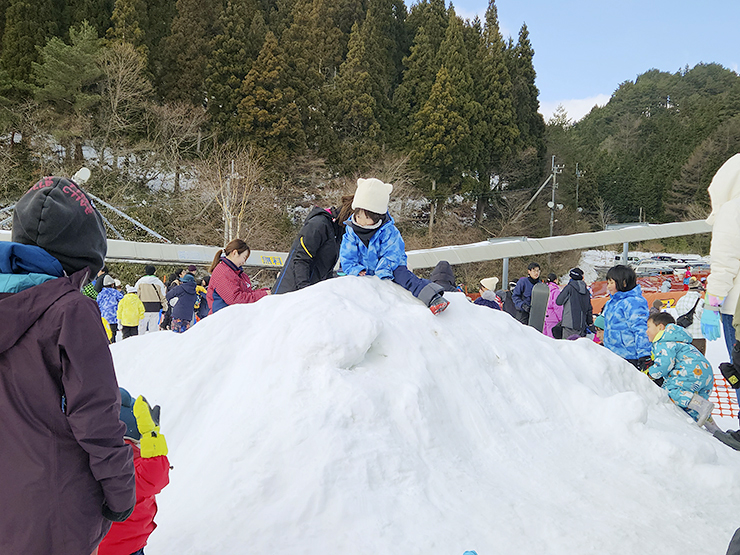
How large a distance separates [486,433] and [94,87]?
83.7 feet

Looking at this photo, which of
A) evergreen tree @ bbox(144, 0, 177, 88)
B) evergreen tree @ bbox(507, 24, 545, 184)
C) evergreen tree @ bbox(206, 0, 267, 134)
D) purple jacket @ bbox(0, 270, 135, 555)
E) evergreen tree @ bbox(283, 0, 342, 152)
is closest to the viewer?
purple jacket @ bbox(0, 270, 135, 555)

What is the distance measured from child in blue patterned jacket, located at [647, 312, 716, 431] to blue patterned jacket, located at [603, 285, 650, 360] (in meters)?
0.19

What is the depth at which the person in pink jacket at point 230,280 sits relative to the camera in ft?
15.1

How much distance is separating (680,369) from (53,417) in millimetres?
4772

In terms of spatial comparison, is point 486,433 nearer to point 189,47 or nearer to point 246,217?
point 246,217

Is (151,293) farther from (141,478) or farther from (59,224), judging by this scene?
(59,224)

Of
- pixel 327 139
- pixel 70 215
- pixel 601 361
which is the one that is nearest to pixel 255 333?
pixel 70 215

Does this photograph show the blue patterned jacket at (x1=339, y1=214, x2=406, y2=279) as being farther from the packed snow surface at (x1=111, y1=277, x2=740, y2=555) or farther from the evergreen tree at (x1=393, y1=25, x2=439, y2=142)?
the evergreen tree at (x1=393, y1=25, x2=439, y2=142)

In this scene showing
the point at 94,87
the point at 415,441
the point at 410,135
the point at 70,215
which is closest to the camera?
the point at 70,215

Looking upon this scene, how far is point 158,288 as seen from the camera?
9258mm

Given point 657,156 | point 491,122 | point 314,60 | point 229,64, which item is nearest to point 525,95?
point 491,122

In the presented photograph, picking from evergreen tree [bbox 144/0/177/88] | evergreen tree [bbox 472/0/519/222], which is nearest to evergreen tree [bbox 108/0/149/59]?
evergreen tree [bbox 144/0/177/88]

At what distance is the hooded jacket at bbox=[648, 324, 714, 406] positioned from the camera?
4.43 meters

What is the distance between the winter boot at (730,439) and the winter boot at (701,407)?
0.14 m
